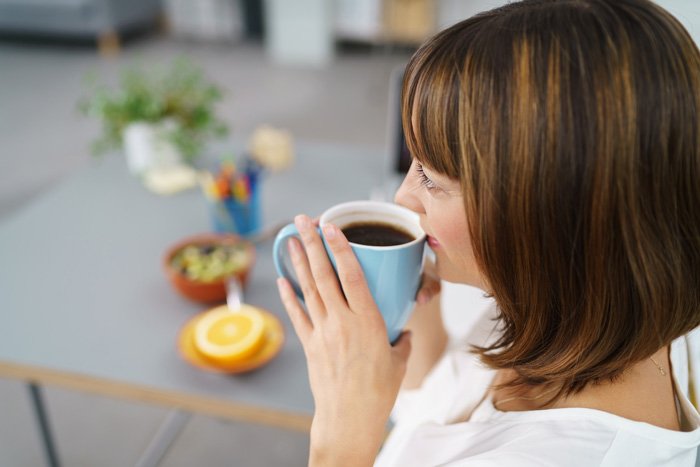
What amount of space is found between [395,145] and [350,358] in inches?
35.1

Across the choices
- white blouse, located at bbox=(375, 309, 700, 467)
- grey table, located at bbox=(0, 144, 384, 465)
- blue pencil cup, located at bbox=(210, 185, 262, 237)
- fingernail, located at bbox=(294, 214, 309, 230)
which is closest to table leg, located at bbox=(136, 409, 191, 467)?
grey table, located at bbox=(0, 144, 384, 465)

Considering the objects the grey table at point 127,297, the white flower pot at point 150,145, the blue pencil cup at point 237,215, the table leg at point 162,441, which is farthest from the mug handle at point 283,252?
the table leg at point 162,441

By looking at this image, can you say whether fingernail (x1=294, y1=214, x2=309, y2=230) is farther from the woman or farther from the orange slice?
the orange slice

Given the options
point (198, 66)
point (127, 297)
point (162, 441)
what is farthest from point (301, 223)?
point (198, 66)

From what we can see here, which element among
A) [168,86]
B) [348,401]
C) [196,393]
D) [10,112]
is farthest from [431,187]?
[10,112]

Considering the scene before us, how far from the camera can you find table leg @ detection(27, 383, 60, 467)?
3.76 feet

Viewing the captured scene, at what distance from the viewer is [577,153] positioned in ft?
1.48

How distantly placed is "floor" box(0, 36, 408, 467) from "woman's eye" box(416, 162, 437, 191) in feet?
4.25

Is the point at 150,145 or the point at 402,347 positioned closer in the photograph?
the point at 402,347

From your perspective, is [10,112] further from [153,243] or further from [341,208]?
[341,208]

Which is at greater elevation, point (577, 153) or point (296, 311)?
point (577, 153)

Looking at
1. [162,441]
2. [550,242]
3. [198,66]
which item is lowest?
[162,441]

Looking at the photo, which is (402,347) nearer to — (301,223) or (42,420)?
(301,223)

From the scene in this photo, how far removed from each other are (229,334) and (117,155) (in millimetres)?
1030
